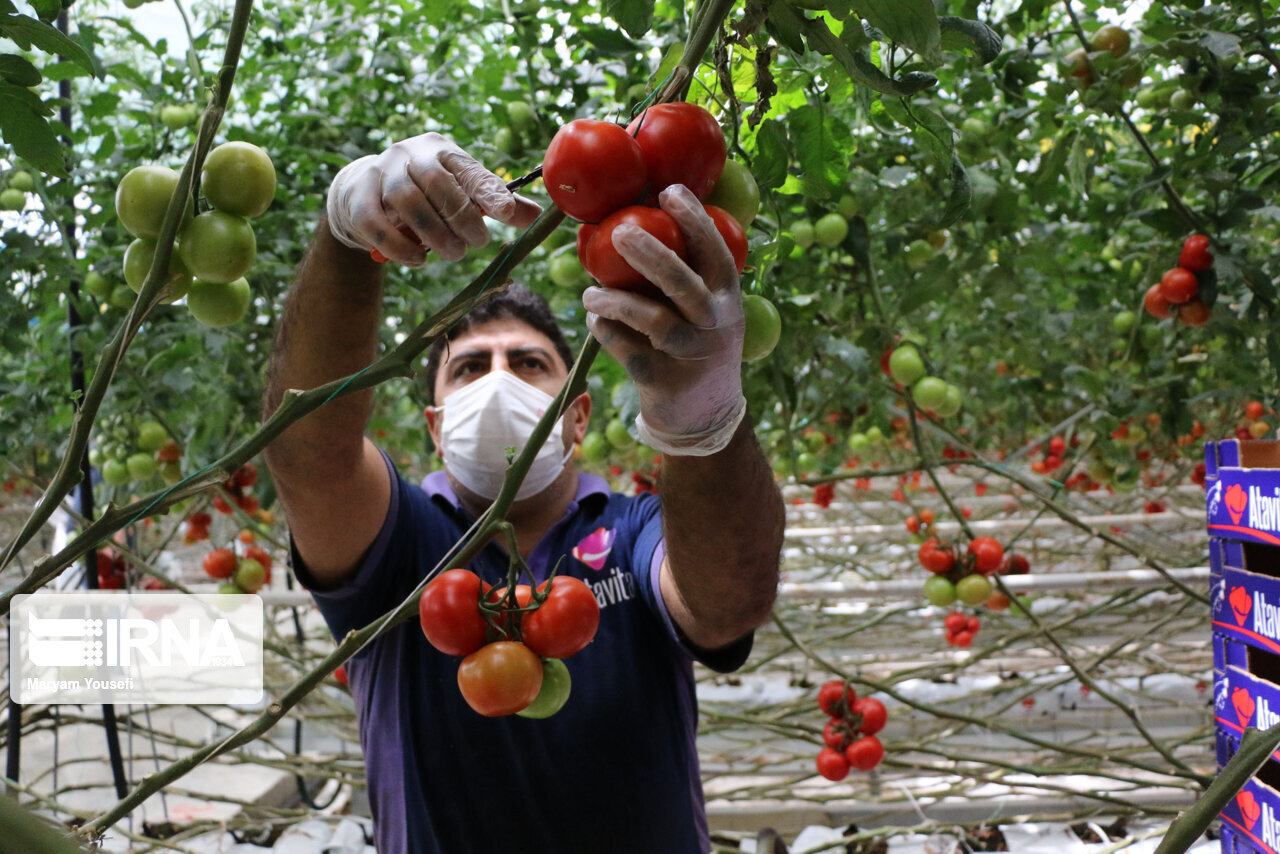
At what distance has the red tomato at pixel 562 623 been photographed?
30.2 inches

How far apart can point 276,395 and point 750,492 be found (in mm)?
652

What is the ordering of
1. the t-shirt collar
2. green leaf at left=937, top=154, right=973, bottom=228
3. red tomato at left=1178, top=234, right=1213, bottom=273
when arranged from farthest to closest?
red tomato at left=1178, top=234, right=1213, bottom=273, the t-shirt collar, green leaf at left=937, top=154, right=973, bottom=228

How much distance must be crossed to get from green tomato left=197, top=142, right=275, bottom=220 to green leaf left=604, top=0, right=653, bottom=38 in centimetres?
33

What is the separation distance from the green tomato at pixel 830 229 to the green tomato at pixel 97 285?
1.47 m

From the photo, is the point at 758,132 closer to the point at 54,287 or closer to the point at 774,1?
the point at 774,1

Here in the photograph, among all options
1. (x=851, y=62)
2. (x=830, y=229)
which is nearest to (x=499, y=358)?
(x=830, y=229)

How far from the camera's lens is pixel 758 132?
2.56 feet

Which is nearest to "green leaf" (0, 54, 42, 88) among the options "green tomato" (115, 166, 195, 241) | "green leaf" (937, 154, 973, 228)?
"green tomato" (115, 166, 195, 241)

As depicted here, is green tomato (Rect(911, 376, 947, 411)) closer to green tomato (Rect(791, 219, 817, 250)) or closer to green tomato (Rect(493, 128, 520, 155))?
green tomato (Rect(791, 219, 817, 250))

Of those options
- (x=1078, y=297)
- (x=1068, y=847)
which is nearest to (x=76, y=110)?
(x=1078, y=297)

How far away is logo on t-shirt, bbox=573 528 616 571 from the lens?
62.1 inches

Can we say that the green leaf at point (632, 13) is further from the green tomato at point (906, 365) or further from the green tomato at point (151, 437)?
the green tomato at point (151, 437)

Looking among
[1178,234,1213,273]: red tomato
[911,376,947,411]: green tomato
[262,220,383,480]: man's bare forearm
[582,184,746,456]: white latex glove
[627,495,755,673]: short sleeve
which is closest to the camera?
[582,184,746,456]: white latex glove

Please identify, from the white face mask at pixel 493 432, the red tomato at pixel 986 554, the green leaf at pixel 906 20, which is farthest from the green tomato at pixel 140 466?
the green leaf at pixel 906 20
